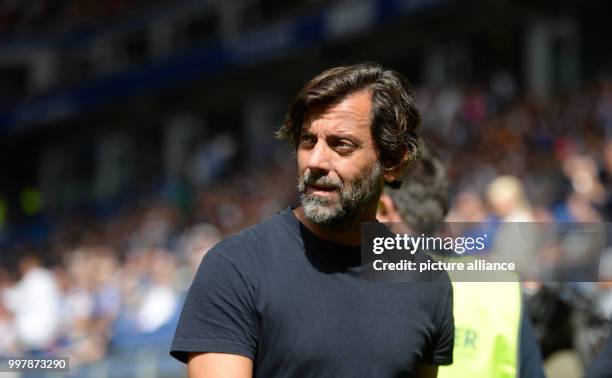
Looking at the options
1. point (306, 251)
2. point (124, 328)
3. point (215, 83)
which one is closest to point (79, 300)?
point (124, 328)

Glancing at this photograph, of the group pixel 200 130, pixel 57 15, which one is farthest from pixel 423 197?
pixel 57 15

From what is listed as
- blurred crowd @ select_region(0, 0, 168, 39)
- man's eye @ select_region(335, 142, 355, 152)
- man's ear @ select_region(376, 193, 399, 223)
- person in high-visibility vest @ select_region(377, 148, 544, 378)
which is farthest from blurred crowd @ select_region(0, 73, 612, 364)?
blurred crowd @ select_region(0, 0, 168, 39)

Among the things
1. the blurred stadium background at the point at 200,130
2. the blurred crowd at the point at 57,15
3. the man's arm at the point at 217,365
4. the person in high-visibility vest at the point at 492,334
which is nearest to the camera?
the man's arm at the point at 217,365

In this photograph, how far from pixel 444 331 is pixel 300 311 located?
468 millimetres

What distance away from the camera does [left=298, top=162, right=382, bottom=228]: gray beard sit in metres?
2.70

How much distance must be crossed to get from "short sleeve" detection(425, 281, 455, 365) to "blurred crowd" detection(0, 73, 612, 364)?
2.51 m

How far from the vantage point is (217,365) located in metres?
2.54

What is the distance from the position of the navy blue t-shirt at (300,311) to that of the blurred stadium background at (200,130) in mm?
1432

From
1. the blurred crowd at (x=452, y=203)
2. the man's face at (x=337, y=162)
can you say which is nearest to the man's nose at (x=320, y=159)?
the man's face at (x=337, y=162)

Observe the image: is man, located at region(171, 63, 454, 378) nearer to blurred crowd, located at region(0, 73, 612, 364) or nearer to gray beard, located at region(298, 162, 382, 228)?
gray beard, located at region(298, 162, 382, 228)

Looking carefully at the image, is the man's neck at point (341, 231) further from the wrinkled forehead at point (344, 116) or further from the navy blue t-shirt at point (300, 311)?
the wrinkled forehead at point (344, 116)

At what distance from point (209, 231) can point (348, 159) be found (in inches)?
442

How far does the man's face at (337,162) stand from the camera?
107 inches

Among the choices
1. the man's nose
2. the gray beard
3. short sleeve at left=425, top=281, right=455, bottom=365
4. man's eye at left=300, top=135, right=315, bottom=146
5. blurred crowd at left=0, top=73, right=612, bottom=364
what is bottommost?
short sleeve at left=425, top=281, right=455, bottom=365
